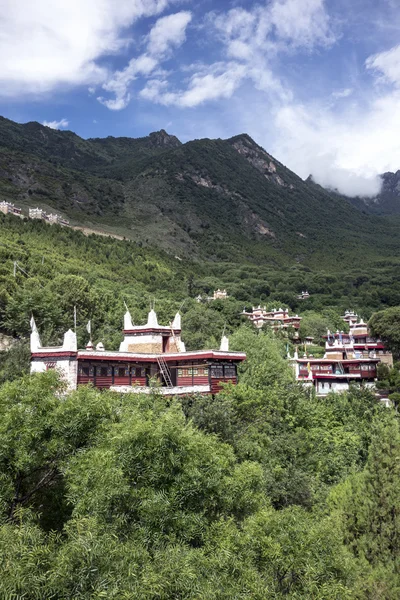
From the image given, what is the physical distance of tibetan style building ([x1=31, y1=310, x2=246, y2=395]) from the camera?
32.8 m

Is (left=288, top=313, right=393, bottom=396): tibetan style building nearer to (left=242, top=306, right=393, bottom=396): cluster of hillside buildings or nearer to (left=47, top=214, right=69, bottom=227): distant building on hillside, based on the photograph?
(left=242, top=306, right=393, bottom=396): cluster of hillside buildings

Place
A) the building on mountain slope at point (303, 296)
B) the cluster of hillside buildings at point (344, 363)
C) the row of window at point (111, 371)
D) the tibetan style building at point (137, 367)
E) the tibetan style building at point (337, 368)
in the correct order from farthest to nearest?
the building on mountain slope at point (303, 296) → the cluster of hillside buildings at point (344, 363) → the tibetan style building at point (337, 368) → the row of window at point (111, 371) → the tibetan style building at point (137, 367)

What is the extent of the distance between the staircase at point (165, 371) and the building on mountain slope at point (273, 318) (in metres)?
60.7

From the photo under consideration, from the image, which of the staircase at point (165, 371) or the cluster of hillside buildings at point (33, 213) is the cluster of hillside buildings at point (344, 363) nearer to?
the staircase at point (165, 371)

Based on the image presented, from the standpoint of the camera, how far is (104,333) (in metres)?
61.5

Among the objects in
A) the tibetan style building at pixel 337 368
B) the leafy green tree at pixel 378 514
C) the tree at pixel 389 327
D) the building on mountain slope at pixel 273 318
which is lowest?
the leafy green tree at pixel 378 514

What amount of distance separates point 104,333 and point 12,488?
146 ft

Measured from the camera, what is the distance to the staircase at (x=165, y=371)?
35.2 metres

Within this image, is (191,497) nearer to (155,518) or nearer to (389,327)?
(155,518)

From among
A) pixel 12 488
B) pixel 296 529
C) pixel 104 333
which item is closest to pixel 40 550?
pixel 12 488

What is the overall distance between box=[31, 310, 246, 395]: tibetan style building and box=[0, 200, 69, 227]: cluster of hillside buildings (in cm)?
9163

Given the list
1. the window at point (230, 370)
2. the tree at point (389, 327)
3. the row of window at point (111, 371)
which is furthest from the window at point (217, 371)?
the tree at point (389, 327)

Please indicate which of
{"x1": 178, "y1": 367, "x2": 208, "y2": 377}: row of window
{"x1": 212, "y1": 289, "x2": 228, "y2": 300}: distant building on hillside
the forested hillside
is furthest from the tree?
{"x1": 178, "y1": 367, "x2": 208, "y2": 377}: row of window

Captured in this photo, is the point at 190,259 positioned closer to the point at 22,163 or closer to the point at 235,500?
the point at 22,163
